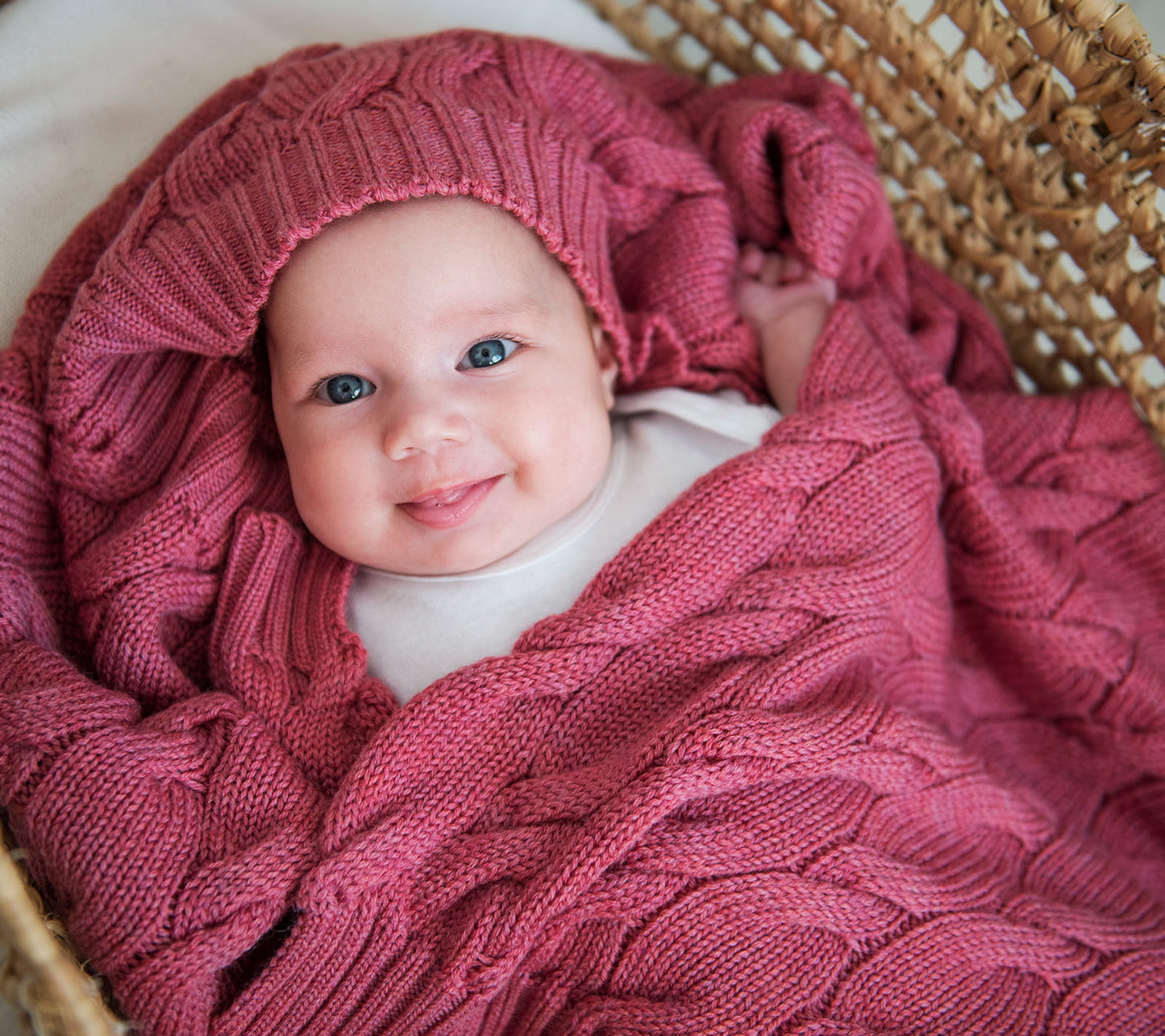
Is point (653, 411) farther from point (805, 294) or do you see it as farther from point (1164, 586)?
point (1164, 586)

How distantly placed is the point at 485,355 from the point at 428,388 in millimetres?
73

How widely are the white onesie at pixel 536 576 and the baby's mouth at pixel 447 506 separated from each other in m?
0.11

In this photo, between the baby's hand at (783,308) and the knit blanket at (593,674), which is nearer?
the knit blanket at (593,674)

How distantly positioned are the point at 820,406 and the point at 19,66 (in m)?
1.10

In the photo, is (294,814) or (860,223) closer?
(294,814)

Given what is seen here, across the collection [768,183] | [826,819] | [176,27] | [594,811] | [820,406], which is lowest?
[594,811]

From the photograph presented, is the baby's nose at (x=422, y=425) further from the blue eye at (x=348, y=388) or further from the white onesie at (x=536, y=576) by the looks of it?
the white onesie at (x=536, y=576)

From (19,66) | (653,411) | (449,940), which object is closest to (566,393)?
(653,411)

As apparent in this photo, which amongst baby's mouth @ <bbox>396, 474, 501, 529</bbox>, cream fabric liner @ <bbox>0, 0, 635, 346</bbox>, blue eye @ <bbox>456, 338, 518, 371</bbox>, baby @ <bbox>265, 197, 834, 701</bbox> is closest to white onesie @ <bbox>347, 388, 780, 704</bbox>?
baby @ <bbox>265, 197, 834, 701</bbox>

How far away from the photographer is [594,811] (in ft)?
2.97

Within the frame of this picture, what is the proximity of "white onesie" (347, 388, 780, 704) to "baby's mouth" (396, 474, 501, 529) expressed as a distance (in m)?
0.11

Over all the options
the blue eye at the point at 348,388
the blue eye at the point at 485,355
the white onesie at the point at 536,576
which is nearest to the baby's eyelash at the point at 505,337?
the blue eye at the point at 485,355

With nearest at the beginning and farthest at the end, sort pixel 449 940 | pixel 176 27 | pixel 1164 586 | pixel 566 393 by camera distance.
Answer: pixel 449 940, pixel 566 393, pixel 1164 586, pixel 176 27

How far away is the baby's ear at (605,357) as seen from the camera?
1144 mm
